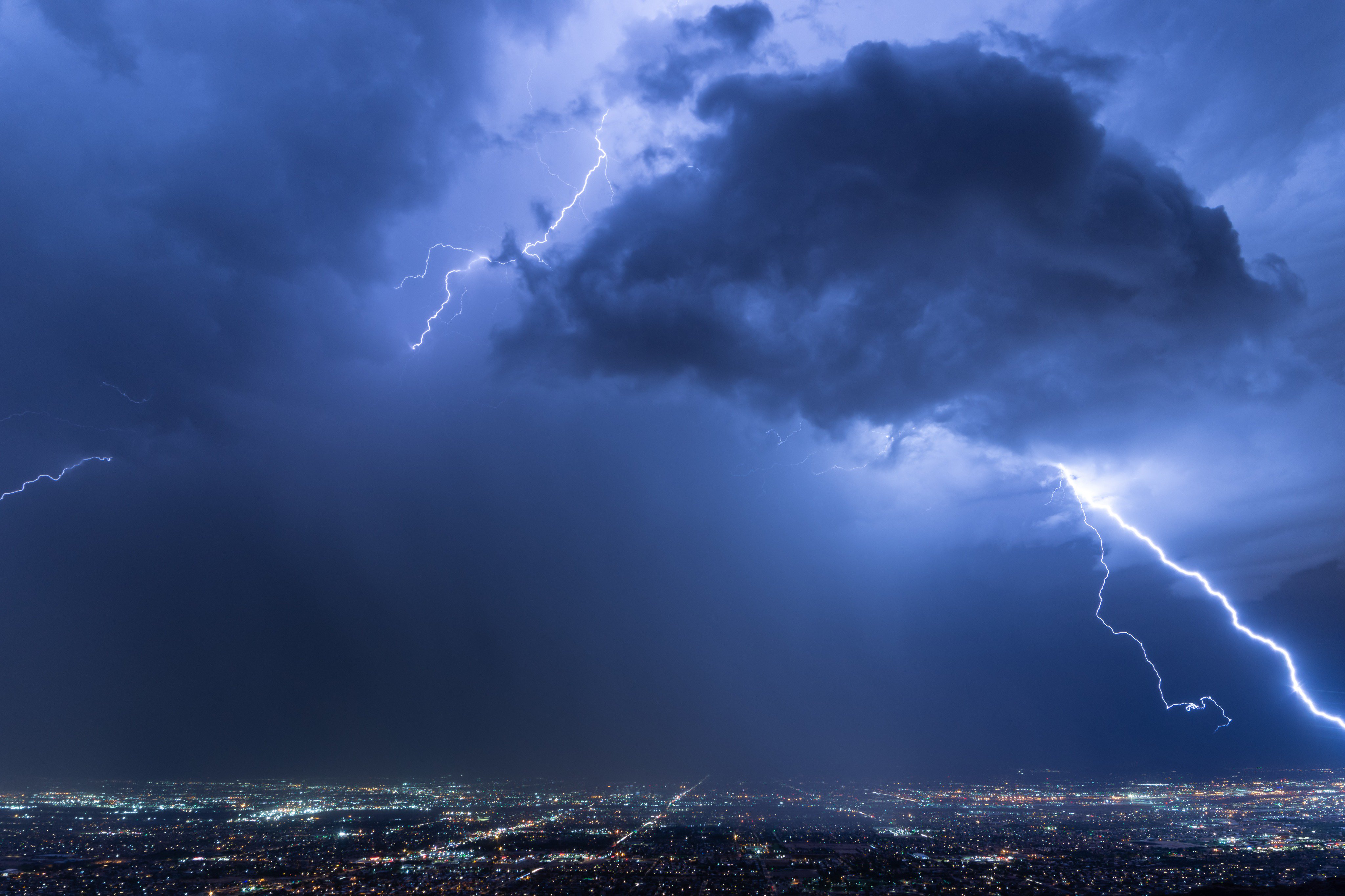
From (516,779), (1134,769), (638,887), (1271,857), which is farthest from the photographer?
(1134,769)

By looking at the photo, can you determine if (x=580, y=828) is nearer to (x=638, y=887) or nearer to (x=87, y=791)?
(x=638, y=887)

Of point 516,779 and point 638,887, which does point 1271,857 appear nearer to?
point 638,887

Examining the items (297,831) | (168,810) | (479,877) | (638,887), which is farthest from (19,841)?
(638,887)

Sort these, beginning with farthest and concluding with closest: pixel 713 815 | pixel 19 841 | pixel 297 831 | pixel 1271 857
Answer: pixel 713 815, pixel 297 831, pixel 19 841, pixel 1271 857

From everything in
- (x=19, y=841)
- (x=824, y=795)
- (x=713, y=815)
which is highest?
(x=19, y=841)

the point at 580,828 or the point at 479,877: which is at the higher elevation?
the point at 479,877

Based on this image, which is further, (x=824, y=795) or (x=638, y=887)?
(x=824, y=795)

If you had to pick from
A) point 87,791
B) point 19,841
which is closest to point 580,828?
point 19,841
